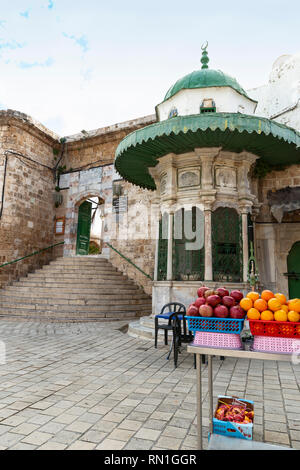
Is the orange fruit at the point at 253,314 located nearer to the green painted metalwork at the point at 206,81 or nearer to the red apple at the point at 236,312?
the red apple at the point at 236,312

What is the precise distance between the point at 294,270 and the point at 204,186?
3.51m

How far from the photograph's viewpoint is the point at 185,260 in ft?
25.5

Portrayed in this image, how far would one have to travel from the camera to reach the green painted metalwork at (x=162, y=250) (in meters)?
7.35

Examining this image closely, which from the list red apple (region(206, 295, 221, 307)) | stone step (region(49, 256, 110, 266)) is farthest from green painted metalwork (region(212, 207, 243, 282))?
stone step (region(49, 256, 110, 266))

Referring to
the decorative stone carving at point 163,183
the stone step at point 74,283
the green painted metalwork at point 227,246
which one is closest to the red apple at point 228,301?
the green painted metalwork at point 227,246

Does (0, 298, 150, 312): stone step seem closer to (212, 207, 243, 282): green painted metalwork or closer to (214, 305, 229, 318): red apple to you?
Answer: (212, 207, 243, 282): green painted metalwork

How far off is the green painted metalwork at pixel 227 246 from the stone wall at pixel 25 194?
332 inches

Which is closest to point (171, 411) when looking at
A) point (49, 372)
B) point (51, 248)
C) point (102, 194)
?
point (49, 372)

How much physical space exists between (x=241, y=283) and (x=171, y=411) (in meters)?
4.09

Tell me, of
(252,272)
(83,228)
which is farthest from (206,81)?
(83,228)

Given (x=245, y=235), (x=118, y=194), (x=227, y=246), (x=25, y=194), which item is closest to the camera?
(x=245, y=235)

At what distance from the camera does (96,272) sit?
11008 millimetres

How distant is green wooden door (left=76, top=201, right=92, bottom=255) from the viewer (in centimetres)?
1394

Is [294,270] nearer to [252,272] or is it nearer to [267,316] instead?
[252,272]
